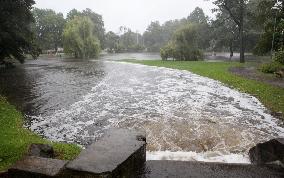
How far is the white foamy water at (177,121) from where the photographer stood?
37.5 feet

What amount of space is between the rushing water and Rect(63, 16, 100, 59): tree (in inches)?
1668

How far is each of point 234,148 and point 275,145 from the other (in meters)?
3.31

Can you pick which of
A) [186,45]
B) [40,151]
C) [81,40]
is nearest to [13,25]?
[40,151]

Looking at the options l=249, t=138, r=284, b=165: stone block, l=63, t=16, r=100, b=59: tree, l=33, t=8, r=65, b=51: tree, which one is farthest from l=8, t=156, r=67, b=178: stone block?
l=33, t=8, r=65, b=51: tree

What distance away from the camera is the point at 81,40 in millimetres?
67438

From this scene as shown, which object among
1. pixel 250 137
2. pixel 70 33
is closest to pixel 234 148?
pixel 250 137

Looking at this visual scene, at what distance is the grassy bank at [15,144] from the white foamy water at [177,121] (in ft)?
3.35

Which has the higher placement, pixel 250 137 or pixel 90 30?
pixel 90 30

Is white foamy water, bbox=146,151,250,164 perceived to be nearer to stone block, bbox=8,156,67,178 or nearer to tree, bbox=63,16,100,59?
stone block, bbox=8,156,67,178

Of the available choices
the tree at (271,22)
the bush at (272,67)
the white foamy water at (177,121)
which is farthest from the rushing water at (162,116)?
the tree at (271,22)

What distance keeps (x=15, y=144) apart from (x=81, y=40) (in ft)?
194

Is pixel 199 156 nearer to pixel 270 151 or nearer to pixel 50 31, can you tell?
pixel 270 151

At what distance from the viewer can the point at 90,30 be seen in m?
69.0

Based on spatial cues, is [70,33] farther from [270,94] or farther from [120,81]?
[270,94]
